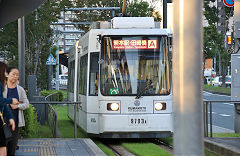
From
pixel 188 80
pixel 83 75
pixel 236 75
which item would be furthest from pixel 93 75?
pixel 188 80

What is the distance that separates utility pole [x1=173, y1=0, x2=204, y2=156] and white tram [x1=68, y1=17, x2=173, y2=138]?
10276mm

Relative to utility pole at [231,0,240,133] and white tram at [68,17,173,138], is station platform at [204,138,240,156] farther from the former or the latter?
utility pole at [231,0,240,133]

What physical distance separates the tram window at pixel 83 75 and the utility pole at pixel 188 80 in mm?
11490

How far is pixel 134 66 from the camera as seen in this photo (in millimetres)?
14320

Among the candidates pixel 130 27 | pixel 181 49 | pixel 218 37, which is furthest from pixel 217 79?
pixel 181 49

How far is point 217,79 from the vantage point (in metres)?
83.9

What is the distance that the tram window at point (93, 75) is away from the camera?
47.9ft

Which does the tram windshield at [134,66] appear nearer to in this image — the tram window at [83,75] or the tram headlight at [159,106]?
the tram headlight at [159,106]

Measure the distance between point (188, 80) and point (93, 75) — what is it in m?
11.0

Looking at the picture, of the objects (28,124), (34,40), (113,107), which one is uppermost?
(34,40)

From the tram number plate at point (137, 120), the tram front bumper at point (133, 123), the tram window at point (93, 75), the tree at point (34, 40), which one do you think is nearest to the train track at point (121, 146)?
the tram front bumper at point (133, 123)

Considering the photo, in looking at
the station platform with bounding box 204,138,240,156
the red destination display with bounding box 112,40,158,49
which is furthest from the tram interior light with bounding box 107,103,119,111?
the station platform with bounding box 204,138,240,156

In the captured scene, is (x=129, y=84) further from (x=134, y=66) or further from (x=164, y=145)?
(x=164, y=145)

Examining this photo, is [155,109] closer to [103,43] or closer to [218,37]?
[103,43]
